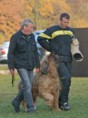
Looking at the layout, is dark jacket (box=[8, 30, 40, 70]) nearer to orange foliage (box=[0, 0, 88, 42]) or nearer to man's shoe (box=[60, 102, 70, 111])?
man's shoe (box=[60, 102, 70, 111])

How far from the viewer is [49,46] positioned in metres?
11.4

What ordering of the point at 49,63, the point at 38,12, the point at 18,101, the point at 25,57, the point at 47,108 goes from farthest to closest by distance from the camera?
1. the point at 38,12
2. the point at 47,108
3. the point at 18,101
4. the point at 49,63
5. the point at 25,57

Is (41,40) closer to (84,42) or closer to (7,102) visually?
(7,102)

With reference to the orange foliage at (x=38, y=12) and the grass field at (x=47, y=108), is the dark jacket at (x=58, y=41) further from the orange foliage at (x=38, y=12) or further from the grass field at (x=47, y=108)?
the orange foliage at (x=38, y=12)

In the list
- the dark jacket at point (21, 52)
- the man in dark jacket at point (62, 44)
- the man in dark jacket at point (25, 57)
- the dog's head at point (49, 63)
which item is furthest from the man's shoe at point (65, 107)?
the dark jacket at point (21, 52)

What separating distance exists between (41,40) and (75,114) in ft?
6.14

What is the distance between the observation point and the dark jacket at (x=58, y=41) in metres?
11.3

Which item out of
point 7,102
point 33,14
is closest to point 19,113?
point 7,102

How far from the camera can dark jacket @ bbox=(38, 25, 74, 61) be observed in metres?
11.3

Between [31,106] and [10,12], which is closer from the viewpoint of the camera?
[31,106]

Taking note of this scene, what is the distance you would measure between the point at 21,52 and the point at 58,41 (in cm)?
94

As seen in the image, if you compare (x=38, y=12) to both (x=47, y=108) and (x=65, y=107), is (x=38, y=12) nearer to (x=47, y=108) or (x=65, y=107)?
(x=47, y=108)

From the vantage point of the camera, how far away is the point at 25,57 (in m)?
10.9

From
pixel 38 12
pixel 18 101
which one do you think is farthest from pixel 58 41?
pixel 38 12
